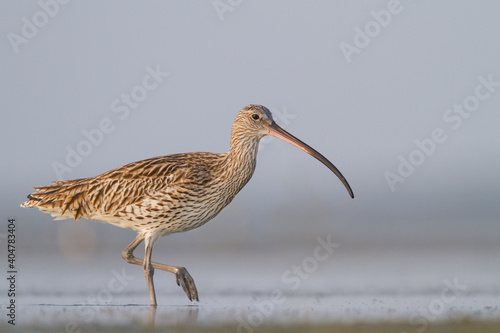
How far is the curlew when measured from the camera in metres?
14.0

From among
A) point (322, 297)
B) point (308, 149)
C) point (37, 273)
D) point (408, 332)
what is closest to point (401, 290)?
point (322, 297)

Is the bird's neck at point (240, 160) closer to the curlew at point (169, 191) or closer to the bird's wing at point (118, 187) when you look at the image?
the curlew at point (169, 191)

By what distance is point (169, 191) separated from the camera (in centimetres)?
1395

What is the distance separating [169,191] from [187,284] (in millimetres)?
1305

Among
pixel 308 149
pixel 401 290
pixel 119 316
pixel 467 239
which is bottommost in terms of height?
pixel 467 239

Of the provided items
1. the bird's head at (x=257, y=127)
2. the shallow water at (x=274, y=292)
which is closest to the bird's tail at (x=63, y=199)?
the shallow water at (x=274, y=292)

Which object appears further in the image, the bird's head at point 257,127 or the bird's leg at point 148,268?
the bird's head at point 257,127

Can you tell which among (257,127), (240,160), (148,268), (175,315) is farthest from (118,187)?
(175,315)

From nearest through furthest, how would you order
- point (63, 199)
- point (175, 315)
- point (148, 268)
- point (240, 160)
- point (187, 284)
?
1. point (175, 315)
2. point (187, 284)
3. point (148, 268)
4. point (240, 160)
5. point (63, 199)

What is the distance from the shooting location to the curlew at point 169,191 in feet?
45.8

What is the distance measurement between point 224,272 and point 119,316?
25.9ft

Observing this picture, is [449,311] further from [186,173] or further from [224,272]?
[224,272]

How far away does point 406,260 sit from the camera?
69.7ft

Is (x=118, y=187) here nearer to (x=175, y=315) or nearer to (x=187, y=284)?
(x=187, y=284)
